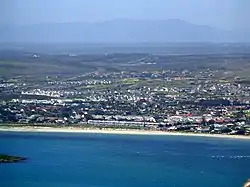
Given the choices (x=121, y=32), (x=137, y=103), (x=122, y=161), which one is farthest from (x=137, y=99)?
(x=121, y=32)

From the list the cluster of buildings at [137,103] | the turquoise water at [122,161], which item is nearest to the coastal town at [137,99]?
the cluster of buildings at [137,103]

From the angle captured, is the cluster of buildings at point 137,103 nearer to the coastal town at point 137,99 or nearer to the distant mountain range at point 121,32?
the coastal town at point 137,99

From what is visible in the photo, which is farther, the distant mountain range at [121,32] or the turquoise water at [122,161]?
the distant mountain range at [121,32]

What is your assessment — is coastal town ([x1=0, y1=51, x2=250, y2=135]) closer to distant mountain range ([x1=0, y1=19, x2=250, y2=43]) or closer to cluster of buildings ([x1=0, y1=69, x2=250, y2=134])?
cluster of buildings ([x1=0, y1=69, x2=250, y2=134])

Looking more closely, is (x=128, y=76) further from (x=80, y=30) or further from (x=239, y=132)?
(x=80, y=30)

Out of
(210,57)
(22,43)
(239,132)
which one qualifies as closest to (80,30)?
(22,43)

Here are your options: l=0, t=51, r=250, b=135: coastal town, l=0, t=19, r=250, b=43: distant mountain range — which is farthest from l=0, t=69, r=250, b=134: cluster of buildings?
l=0, t=19, r=250, b=43: distant mountain range
